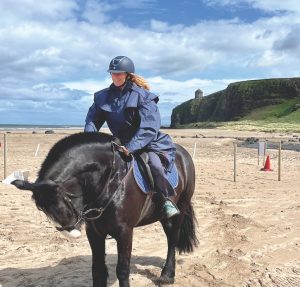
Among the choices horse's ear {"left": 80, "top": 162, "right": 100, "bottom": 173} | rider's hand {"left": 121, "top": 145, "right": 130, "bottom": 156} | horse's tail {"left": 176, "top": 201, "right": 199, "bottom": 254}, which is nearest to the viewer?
horse's ear {"left": 80, "top": 162, "right": 100, "bottom": 173}

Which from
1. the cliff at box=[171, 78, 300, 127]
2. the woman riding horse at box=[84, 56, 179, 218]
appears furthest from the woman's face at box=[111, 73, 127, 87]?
the cliff at box=[171, 78, 300, 127]

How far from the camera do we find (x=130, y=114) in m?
4.86

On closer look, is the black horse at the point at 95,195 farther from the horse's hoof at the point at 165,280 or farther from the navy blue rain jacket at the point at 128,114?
the horse's hoof at the point at 165,280

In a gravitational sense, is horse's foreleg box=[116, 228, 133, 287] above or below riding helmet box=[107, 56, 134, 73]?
below

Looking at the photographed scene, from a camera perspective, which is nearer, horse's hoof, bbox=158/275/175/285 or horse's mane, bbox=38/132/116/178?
horse's mane, bbox=38/132/116/178

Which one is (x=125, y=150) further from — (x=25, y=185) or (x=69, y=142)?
(x=25, y=185)

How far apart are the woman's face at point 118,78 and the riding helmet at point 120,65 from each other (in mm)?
48

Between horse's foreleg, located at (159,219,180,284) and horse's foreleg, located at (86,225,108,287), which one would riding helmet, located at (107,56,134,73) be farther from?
horse's foreleg, located at (159,219,180,284)

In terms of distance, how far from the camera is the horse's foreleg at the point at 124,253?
4.63 m

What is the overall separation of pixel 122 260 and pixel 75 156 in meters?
1.23

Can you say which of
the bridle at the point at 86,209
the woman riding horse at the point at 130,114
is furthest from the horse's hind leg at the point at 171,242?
the bridle at the point at 86,209

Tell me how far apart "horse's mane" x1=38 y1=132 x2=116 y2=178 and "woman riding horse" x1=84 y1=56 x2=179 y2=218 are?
9.4 inches

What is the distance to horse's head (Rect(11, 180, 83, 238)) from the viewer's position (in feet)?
12.6

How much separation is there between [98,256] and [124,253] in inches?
18.7
